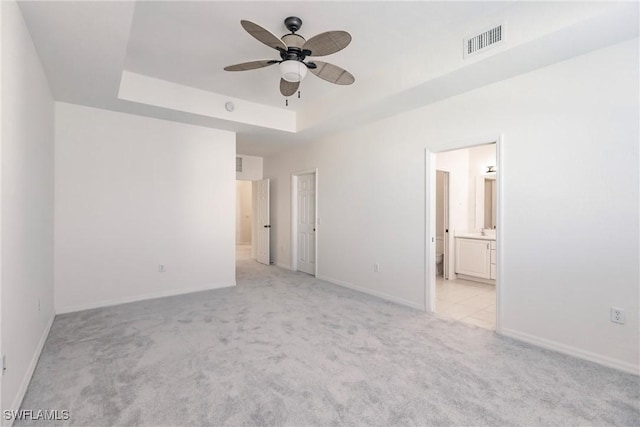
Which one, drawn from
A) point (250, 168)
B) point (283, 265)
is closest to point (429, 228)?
point (283, 265)

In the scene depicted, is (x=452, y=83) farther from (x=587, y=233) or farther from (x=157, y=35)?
(x=157, y=35)

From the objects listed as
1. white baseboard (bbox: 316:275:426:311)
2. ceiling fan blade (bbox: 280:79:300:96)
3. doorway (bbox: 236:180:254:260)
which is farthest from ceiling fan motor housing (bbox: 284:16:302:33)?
doorway (bbox: 236:180:254:260)

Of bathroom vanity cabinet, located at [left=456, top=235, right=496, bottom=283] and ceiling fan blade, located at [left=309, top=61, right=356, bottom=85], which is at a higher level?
ceiling fan blade, located at [left=309, top=61, right=356, bottom=85]

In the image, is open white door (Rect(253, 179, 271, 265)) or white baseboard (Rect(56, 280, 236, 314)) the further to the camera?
open white door (Rect(253, 179, 271, 265))

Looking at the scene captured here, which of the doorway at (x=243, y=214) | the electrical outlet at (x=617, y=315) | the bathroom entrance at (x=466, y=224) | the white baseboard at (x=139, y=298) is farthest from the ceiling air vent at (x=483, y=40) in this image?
the doorway at (x=243, y=214)

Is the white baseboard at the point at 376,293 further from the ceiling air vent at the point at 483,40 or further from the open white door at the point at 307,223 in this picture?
the ceiling air vent at the point at 483,40

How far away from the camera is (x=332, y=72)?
8.79 ft

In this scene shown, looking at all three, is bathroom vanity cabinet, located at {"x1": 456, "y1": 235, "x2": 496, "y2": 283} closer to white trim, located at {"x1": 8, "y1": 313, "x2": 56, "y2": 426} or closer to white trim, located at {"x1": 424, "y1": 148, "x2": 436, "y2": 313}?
white trim, located at {"x1": 424, "y1": 148, "x2": 436, "y2": 313}

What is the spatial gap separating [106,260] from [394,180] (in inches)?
152

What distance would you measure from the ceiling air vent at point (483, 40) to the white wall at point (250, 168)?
216 inches

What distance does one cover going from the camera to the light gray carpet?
1865 millimetres

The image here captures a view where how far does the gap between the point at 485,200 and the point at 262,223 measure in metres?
4.68

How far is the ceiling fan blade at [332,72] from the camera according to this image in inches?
102

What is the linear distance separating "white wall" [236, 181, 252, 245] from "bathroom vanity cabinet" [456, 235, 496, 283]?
759 centimetres
